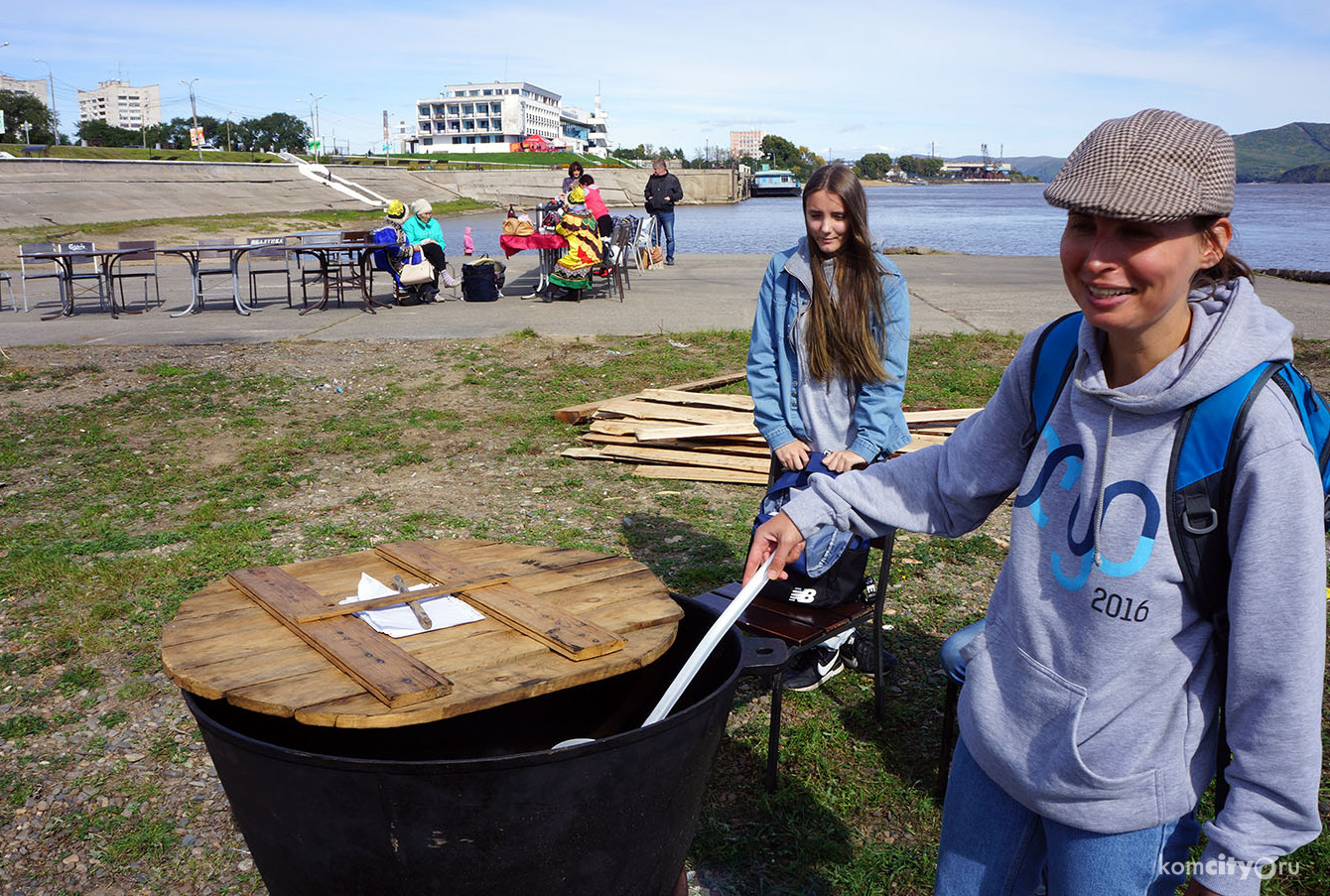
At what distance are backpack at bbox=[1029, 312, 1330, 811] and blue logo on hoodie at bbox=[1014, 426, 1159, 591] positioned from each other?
0.13ft

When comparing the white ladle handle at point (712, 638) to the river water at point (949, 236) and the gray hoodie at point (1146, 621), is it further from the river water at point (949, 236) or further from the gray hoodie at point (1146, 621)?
the river water at point (949, 236)

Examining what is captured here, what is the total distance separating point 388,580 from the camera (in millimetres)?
2518

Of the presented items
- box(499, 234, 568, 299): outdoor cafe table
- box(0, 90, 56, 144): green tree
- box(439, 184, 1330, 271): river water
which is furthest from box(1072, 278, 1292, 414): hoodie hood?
box(0, 90, 56, 144): green tree

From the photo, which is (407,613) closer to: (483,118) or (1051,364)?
(1051,364)

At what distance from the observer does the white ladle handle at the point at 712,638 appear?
1.93 meters

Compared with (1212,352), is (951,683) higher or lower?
lower

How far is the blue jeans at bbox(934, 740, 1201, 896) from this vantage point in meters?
1.55

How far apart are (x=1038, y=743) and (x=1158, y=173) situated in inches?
36.3

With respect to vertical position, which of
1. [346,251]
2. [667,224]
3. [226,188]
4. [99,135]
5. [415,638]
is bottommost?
[415,638]

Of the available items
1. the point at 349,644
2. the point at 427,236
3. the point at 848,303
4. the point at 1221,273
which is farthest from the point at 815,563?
the point at 427,236

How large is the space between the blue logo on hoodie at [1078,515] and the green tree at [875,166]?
185009mm

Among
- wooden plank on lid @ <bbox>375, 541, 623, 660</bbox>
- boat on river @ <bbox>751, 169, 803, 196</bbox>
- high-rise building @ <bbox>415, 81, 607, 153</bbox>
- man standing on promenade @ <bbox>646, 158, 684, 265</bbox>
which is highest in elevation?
high-rise building @ <bbox>415, 81, 607, 153</bbox>

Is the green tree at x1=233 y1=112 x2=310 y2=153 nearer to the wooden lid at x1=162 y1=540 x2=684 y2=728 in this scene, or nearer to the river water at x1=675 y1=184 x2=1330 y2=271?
the river water at x1=675 y1=184 x2=1330 y2=271

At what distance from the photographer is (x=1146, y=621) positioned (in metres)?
1.47
